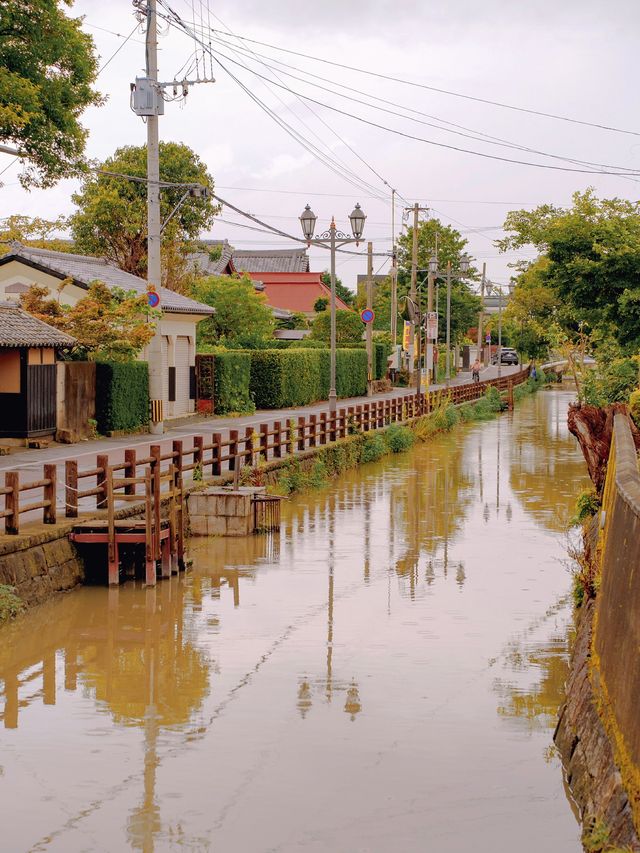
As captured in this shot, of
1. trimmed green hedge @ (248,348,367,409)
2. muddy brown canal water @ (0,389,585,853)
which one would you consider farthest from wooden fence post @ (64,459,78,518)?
trimmed green hedge @ (248,348,367,409)

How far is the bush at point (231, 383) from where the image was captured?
124 ft

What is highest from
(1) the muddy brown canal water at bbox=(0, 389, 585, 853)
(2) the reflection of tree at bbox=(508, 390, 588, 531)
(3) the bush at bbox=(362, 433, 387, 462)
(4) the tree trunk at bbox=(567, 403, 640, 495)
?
(4) the tree trunk at bbox=(567, 403, 640, 495)

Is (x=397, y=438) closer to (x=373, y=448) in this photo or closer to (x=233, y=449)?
(x=373, y=448)

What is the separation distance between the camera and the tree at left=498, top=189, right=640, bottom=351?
2538 cm

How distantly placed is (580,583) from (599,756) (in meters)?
5.41

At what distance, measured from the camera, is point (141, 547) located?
55.3 feet

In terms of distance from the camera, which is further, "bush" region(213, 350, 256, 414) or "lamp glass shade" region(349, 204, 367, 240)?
"bush" region(213, 350, 256, 414)

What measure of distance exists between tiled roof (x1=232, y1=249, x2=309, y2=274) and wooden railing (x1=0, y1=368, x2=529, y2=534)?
146 feet

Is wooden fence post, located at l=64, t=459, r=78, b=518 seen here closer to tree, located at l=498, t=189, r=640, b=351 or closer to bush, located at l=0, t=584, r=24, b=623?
bush, located at l=0, t=584, r=24, b=623

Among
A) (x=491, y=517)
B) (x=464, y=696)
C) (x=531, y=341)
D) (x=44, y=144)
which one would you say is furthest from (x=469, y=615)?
(x=531, y=341)

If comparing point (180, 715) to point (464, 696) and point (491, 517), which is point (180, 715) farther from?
point (491, 517)

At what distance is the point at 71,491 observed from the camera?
1602cm

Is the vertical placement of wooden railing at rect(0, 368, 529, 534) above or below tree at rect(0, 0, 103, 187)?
below

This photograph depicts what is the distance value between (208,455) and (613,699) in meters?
19.7
